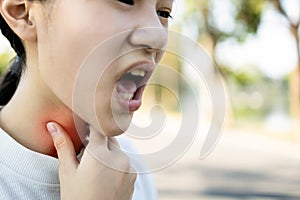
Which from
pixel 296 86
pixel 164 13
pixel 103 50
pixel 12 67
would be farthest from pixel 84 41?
pixel 296 86

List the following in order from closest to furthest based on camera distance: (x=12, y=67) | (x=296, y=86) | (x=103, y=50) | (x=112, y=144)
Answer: (x=103, y=50)
(x=112, y=144)
(x=12, y=67)
(x=296, y=86)

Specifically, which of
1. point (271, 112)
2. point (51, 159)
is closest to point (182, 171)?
point (51, 159)

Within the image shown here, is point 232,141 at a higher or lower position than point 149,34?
lower

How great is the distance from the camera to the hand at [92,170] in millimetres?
715

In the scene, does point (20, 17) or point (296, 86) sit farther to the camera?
point (296, 86)

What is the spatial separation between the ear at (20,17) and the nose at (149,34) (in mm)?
146

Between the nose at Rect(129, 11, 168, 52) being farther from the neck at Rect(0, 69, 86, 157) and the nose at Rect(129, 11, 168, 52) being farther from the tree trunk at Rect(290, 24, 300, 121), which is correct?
the tree trunk at Rect(290, 24, 300, 121)

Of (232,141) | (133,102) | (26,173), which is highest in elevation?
(133,102)

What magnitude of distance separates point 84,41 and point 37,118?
16 cm

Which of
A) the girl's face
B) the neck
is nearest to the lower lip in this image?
the girl's face

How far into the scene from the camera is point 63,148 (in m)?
0.74

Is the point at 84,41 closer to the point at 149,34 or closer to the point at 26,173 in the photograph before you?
the point at 149,34

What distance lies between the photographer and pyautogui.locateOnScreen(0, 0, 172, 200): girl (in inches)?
26.2

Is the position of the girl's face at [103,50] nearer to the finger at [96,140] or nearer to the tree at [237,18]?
the finger at [96,140]
